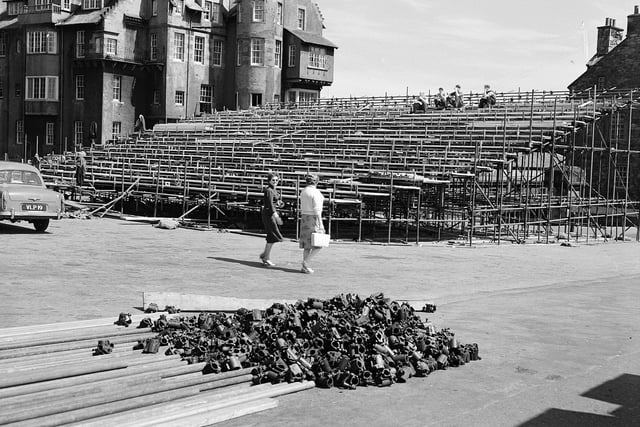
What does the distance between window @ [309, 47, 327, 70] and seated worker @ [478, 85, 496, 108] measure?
19.6 meters

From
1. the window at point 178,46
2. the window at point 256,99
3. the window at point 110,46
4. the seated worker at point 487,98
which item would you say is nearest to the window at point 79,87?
the window at point 110,46

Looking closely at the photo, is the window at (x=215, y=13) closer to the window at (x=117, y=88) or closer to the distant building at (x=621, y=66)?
the window at (x=117, y=88)

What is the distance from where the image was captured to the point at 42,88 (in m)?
57.2

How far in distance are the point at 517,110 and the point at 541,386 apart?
33.4 meters

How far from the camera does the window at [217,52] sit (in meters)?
60.2

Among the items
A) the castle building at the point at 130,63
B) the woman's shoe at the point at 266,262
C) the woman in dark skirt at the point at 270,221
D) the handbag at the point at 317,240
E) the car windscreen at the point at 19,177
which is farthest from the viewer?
the castle building at the point at 130,63

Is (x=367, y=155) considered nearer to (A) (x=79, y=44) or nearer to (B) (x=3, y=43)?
(A) (x=79, y=44)

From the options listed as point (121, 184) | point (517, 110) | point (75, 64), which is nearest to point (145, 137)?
point (75, 64)

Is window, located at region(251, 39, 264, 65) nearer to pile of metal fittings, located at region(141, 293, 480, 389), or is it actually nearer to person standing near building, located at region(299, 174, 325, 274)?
person standing near building, located at region(299, 174, 325, 274)

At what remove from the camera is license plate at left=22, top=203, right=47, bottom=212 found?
21.3 metres

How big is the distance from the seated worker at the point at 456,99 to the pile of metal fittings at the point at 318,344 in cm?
3629

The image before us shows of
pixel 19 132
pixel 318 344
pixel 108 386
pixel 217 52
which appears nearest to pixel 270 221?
pixel 318 344

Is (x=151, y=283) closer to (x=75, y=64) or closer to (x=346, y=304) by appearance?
(x=346, y=304)

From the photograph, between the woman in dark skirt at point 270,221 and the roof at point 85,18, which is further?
the roof at point 85,18
